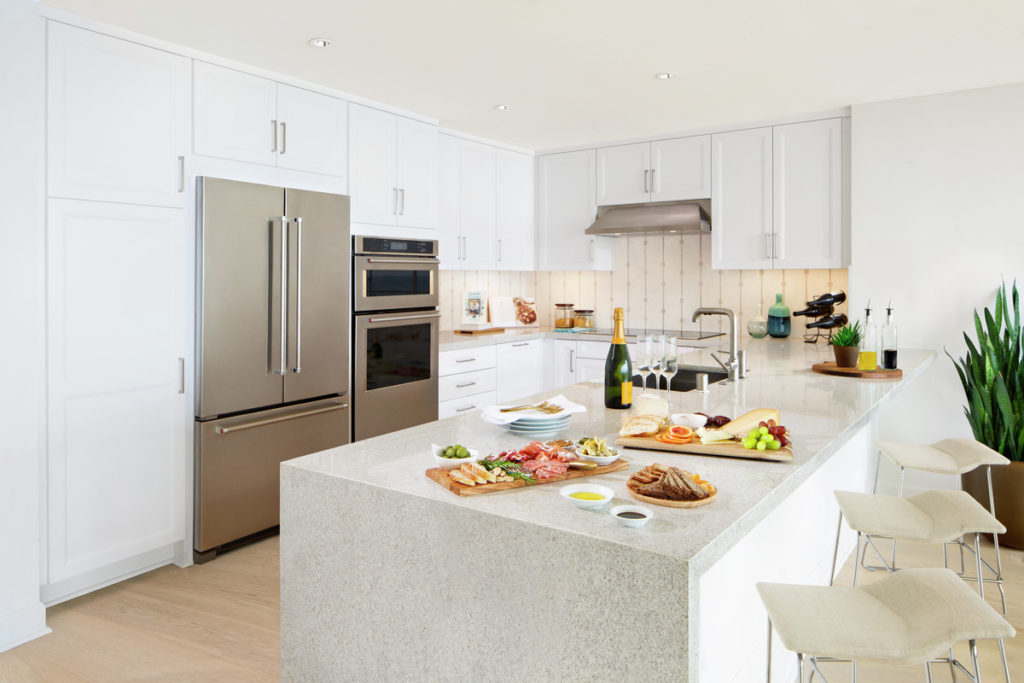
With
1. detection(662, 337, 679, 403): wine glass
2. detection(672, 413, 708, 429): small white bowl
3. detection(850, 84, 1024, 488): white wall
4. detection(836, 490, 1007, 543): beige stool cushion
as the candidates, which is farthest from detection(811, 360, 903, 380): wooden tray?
detection(672, 413, 708, 429): small white bowl

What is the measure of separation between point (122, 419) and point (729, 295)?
3.92 m

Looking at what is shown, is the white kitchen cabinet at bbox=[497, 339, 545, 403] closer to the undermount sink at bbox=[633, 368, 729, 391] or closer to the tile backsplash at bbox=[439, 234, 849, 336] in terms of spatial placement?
the tile backsplash at bbox=[439, 234, 849, 336]

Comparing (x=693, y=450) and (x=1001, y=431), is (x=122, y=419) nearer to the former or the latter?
(x=693, y=450)

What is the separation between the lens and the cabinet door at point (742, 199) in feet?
14.7

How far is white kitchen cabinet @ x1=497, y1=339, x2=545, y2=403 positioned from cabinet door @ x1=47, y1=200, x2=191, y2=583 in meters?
2.29

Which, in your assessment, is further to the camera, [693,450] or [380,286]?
[380,286]

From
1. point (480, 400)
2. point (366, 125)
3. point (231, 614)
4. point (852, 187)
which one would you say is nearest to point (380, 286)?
point (366, 125)

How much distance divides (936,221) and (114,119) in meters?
4.17

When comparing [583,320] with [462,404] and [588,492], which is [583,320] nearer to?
[462,404]

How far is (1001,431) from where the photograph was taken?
3.38 metres

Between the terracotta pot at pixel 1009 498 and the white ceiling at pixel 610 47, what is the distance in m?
1.97

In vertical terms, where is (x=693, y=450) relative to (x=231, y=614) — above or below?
above

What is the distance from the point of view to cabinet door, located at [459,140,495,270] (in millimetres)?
4898

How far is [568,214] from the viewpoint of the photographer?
542cm
